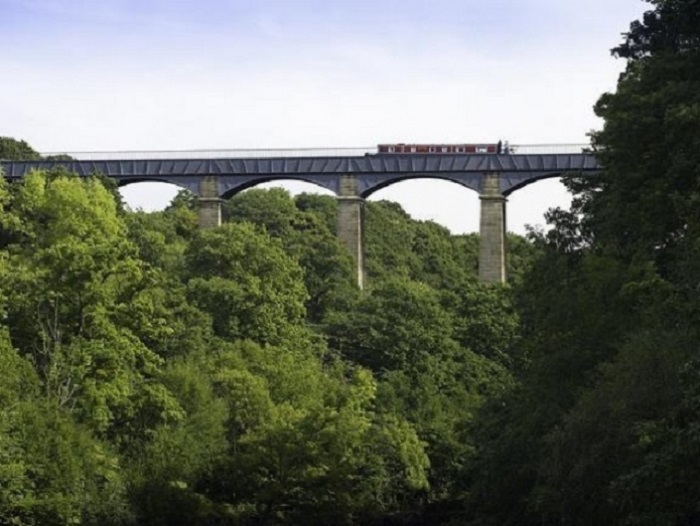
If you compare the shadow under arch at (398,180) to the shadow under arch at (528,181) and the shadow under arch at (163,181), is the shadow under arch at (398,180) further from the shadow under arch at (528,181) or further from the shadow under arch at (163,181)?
the shadow under arch at (163,181)

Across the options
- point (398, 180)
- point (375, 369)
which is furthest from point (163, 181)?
point (375, 369)

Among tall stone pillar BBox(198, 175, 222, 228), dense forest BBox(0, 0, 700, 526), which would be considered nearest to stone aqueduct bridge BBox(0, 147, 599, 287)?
tall stone pillar BBox(198, 175, 222, 228)

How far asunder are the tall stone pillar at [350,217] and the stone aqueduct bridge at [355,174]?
2.0 inches

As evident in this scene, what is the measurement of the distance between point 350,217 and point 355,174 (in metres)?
2.21

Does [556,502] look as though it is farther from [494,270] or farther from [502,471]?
[494,270]

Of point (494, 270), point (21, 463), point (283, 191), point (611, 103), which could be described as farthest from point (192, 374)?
point (283, 191)

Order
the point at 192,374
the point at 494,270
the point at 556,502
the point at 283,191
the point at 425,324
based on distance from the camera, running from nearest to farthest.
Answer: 1. the point at 556,502
2. the point at 192,374
3. the point at 425,324
4. the point at 494,270
5. the point at 283,191

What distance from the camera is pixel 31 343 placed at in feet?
121

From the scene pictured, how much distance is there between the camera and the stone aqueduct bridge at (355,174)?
2532 inches

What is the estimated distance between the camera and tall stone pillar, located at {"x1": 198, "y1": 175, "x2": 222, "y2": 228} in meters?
68.1

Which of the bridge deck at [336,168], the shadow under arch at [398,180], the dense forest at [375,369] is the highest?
the bridge deck at [336,168]

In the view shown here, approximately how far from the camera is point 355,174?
67.1 m

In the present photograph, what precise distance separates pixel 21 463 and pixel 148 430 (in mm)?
6344

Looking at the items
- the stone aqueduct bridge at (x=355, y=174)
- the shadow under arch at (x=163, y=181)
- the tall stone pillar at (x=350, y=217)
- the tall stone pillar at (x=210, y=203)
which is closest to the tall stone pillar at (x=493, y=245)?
the stone aqueduct bridge at (x=355, y=174)
